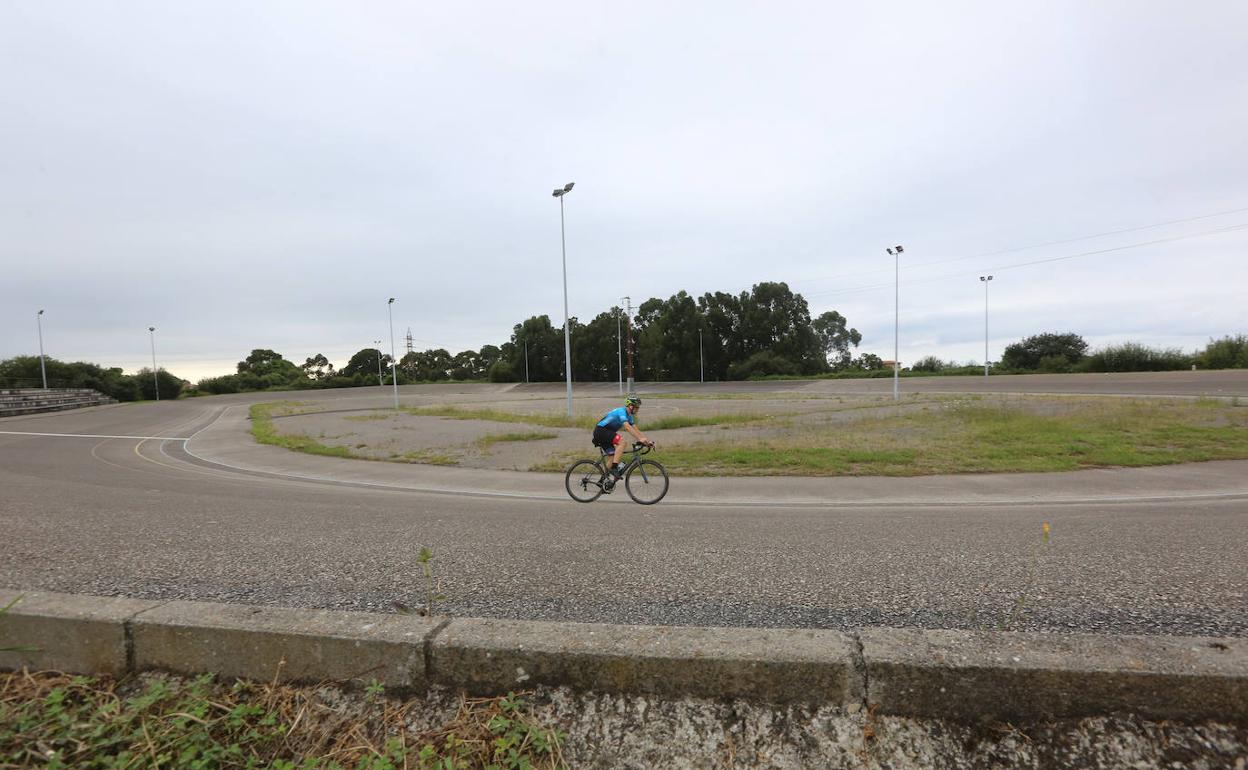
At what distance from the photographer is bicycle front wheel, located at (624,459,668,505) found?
957cm

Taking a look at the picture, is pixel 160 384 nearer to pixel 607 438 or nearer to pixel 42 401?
pixel 42 401

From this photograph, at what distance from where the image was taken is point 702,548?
18.6 ft

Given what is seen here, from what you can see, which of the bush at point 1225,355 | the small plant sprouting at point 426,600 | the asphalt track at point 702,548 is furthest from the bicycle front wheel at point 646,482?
the bush at point 1225,355

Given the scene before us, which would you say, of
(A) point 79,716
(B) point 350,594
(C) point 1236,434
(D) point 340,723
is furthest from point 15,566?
(C) point 1236,434

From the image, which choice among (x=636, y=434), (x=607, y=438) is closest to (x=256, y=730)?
(x=636, y=434)

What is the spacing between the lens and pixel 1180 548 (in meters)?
5.34

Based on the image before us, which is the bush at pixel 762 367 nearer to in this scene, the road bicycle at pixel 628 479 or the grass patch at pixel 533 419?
the grass patch at pixel 533 419

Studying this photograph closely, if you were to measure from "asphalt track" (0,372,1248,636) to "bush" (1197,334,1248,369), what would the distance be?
67.2m

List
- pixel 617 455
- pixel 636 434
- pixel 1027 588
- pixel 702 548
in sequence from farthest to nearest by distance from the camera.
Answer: pixel 617 455, pixel 636 434, pixel 702 548, pixel 1027 588

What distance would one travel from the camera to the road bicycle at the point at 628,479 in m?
9.58

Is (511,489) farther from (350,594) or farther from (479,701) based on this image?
(479,701)

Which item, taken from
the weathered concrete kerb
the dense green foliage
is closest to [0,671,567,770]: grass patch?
the weathered concrete kerb

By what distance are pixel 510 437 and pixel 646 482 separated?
36.0ft

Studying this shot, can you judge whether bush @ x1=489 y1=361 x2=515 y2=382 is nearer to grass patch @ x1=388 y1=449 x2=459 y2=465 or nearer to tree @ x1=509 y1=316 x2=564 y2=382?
tree @ x1=509 y1=316 x2=564 y2=382
